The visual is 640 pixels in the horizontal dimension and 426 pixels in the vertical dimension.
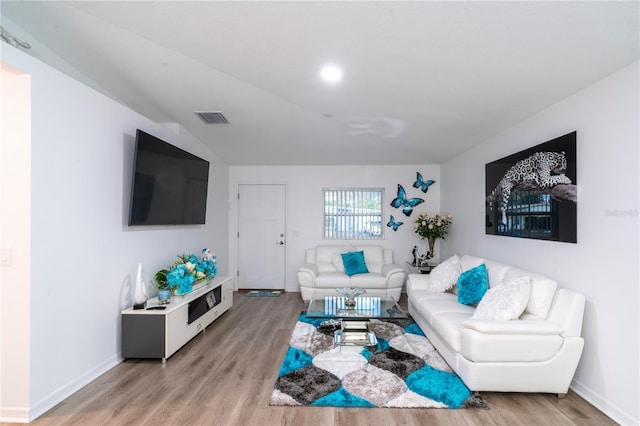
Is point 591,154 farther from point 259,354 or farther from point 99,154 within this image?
point 99,154

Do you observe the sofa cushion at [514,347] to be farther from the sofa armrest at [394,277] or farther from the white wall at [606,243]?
the sofa armrest at [394,277]

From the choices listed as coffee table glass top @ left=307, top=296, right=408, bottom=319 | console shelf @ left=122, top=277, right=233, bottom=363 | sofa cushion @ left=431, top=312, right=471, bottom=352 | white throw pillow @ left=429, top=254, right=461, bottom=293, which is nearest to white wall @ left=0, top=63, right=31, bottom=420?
console shelf @ left=122, top=277, right=233, bottom=363

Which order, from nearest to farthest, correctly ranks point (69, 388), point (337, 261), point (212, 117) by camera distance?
point (69, 388)
point (212, 117)
point (337, 261)

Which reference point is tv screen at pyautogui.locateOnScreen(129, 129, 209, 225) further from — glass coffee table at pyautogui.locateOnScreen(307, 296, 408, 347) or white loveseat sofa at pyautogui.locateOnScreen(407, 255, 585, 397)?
white loveseat sofa at pyautogui.locateOnScreen(407, 255, 585, 397)

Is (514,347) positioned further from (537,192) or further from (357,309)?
(357,309)

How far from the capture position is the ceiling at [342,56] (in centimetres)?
194

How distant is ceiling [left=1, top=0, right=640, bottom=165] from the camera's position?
6.35 feet

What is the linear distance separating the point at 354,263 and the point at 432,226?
1.40 m

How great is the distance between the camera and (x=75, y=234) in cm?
246

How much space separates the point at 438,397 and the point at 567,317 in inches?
43.1

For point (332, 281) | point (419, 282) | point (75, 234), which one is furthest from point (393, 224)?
point (75, 234)

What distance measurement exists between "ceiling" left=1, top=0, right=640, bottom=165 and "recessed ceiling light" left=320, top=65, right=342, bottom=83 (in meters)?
0.06

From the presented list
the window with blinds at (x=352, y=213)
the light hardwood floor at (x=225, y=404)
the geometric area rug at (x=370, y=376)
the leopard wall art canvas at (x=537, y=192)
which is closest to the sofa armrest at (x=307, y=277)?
the window with blinds at (x=352, y=213)

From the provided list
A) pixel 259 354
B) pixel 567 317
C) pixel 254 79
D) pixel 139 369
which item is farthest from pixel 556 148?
pixel 139 369
